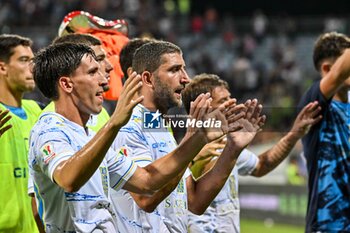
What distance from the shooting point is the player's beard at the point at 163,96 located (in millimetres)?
5559

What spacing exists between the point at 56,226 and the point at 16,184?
184cm

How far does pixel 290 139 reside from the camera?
7.00 meters

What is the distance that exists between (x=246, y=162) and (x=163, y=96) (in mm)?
1856

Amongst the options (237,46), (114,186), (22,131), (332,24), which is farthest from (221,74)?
(114,186)

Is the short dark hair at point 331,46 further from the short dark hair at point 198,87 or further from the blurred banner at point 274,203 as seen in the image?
the blurred banner at point 274,203

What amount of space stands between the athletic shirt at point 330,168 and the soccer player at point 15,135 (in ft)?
7.79

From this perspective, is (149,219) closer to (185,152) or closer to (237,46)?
(185,152)

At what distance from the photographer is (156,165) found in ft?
16.0

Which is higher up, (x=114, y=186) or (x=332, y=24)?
(x=332, y=24)

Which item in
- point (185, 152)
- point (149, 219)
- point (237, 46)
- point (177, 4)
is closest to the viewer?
point (185, 152)

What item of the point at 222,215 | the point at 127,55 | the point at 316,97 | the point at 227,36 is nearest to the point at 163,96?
the point at 127,55

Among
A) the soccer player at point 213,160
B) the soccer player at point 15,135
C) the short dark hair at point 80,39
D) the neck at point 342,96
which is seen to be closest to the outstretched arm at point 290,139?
the soccer player at point 213,160

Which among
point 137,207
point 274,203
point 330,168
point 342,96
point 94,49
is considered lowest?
point 274,203

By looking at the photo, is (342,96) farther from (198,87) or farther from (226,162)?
(226,162)
